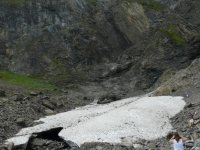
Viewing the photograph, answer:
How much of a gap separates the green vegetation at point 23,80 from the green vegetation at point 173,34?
4298 cm

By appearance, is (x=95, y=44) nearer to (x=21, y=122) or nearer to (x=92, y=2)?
(x=92, y=2)

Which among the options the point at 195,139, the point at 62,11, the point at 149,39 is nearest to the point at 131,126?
the point at 195,139

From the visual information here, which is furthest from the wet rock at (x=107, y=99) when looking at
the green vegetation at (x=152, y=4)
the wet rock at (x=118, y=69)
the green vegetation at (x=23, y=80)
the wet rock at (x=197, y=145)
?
the green vegetation at (x=152, y=4)

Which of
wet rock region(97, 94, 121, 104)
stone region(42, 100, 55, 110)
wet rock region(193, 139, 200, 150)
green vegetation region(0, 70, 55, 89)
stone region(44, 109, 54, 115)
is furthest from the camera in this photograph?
green vegetation region(0, 70, 55, 89)

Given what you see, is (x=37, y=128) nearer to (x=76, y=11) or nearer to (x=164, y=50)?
(x=164, y=50)

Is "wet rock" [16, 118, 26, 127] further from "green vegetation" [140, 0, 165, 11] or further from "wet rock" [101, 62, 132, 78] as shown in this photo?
"green vegetation" [140, 0, 165, 11]

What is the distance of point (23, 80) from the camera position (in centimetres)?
14012

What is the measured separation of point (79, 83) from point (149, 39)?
32.3m

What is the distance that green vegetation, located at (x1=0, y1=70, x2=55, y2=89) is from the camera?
435 ft

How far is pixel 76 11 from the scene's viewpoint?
170 m

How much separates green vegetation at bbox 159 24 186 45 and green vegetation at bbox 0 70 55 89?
4298cm

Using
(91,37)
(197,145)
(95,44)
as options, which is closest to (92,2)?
(91,37)

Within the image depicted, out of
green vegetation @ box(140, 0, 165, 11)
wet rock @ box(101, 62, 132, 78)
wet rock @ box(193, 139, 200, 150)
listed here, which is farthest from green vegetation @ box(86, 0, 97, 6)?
wet rock @ box(193, 139, 200, 150)

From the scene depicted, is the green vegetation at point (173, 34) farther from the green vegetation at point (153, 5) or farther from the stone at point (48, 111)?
the stone at point (48, 111)
